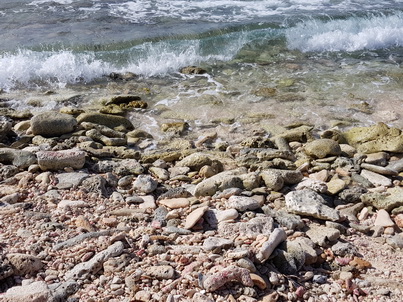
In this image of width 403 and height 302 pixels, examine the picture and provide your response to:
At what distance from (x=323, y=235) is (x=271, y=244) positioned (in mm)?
815

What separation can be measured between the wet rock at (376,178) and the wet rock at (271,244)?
245 cm

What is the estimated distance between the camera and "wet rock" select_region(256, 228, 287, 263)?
378cm

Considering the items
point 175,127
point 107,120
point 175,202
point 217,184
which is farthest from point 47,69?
point 175,202

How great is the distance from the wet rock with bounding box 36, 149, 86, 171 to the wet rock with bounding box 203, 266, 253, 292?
300 centimetres

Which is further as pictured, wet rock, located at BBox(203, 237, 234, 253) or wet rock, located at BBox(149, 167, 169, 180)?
wet rock, located at BBox(149, 167, 169, 180)

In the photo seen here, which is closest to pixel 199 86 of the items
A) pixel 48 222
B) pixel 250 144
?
pixel 250 144

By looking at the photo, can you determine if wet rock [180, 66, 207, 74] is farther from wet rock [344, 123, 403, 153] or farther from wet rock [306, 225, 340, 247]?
wet rock [306, 225, 340, 247]

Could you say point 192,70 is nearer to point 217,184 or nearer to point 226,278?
point 217,184

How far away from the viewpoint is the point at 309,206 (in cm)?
486

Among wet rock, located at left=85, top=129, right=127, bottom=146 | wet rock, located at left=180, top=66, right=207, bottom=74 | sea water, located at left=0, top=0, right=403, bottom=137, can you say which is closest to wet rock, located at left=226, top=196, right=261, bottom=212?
wet rock, located at left=85, top=129, right=127, bottom=146

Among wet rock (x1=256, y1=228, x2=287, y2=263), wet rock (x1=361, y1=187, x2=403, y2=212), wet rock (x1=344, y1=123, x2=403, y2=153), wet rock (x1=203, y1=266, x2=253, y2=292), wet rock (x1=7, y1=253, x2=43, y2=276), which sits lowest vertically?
wet rock (x1=344, y1=123, x2=403, y2=153)

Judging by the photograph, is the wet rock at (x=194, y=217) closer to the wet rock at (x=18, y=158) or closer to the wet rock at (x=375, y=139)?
the wet rock at (x=18, y=158)

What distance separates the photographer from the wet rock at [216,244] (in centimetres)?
384

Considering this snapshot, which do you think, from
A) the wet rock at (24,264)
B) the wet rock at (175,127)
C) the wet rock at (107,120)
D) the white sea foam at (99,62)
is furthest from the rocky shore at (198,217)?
the white sea foam at (99,62)
